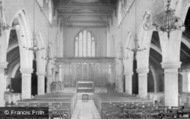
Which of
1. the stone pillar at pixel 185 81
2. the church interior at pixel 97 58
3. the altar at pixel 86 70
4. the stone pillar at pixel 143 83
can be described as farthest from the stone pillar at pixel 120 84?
the stone pillar at pixel 143 83

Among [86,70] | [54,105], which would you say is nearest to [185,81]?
[86,70]

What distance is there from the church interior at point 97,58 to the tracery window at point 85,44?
0.17 meters

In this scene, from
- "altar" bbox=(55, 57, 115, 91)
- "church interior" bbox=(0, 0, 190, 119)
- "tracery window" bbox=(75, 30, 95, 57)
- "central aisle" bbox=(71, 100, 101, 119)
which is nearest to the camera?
"church interior" bbox=(0, 0, 190, 119)

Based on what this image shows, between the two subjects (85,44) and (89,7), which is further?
(85,44)

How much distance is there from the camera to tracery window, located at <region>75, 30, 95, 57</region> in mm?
46188

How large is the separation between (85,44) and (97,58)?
32.8 feet

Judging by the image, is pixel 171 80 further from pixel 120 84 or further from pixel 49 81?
pixel 49 81

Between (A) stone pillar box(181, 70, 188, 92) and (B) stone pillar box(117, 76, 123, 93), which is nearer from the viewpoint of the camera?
(A) stone pillar box(181, 70, 188, 92)

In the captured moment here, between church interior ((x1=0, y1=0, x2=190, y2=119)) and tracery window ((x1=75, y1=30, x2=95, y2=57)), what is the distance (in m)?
0.17

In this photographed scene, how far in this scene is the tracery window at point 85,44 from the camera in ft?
152

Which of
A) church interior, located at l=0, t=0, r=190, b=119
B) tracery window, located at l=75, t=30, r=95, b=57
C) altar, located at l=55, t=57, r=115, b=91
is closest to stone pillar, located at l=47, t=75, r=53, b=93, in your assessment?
church interior, located at l=0, t=0, r=190, b=119

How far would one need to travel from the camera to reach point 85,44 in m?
46.4

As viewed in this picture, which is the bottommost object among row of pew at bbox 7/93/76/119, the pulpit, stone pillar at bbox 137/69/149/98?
the pulpit

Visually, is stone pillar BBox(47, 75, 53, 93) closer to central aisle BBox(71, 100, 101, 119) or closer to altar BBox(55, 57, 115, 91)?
altar BBox(55, 57, 115, 91)
